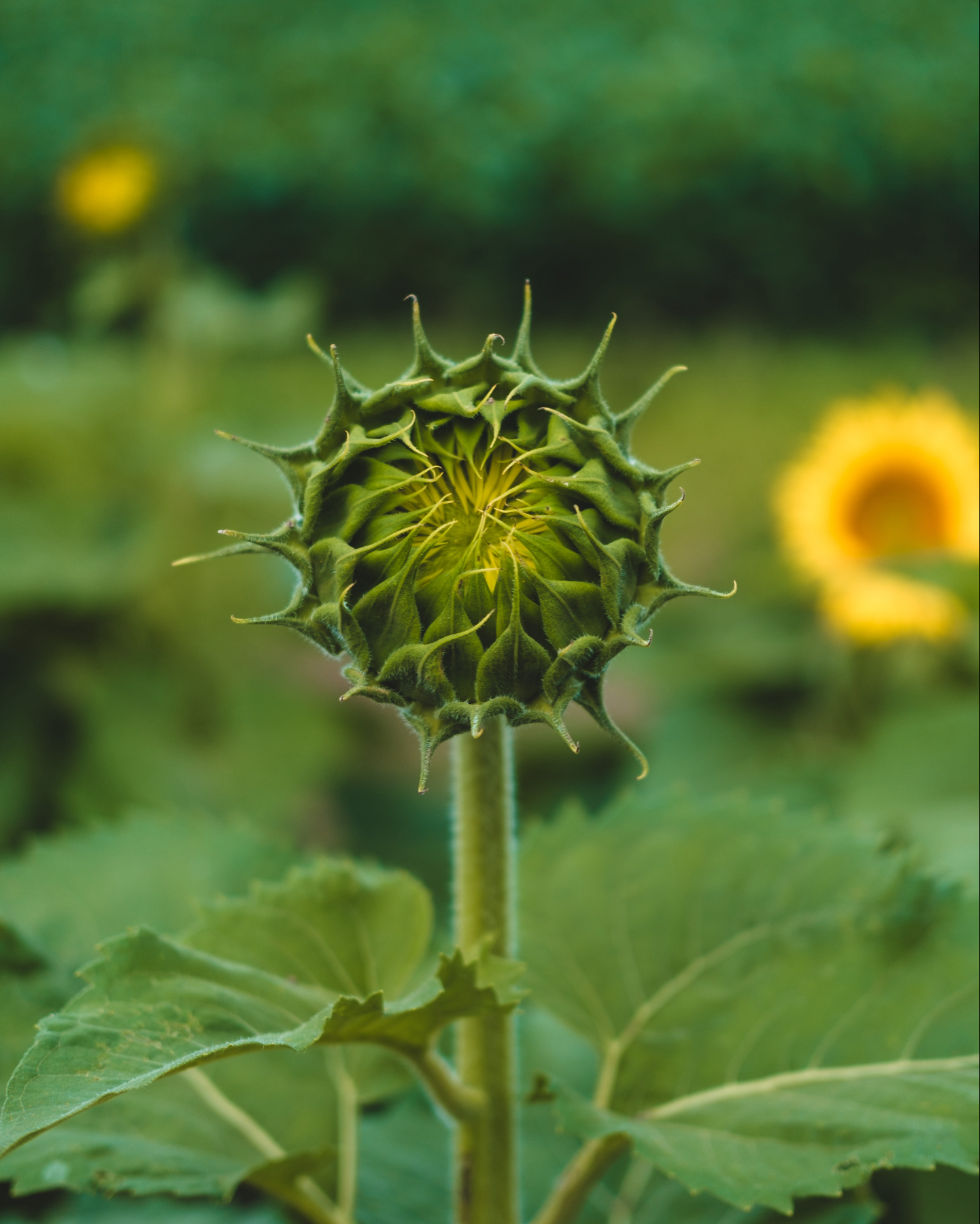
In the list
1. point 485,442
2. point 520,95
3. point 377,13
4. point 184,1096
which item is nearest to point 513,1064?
point 184,1096

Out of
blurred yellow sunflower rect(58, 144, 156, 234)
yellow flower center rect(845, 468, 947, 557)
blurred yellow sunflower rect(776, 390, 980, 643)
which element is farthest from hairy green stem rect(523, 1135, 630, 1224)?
blurred yellow sunflower rect(58, 144, 156, 234)

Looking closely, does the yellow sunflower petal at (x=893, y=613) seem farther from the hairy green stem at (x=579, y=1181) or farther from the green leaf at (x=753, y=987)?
the hairy green stem at (x=579, y=1181)

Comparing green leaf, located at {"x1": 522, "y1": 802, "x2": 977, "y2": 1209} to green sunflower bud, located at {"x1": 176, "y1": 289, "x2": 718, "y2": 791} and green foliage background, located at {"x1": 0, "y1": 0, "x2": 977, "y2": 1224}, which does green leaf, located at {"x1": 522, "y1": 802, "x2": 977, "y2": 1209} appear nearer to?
green foliage background, located at {"x1": 0, "y1": 0, "x2": 977, "y2": 1224}

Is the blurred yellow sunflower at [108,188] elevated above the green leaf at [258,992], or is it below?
above

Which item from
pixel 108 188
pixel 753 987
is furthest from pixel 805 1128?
pixel 108 188

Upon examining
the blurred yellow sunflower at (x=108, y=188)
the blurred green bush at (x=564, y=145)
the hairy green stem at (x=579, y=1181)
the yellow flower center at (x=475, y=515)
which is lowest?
the hairy green stem at (x=579, y=1181)

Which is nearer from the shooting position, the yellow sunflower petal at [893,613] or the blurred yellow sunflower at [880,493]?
the yellow sunflower petal at [893,613]

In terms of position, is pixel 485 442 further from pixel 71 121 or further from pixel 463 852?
pixel 71 121

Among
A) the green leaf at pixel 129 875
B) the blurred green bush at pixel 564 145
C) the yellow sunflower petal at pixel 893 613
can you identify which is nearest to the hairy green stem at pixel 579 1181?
the green leaf at pixel 129 875
